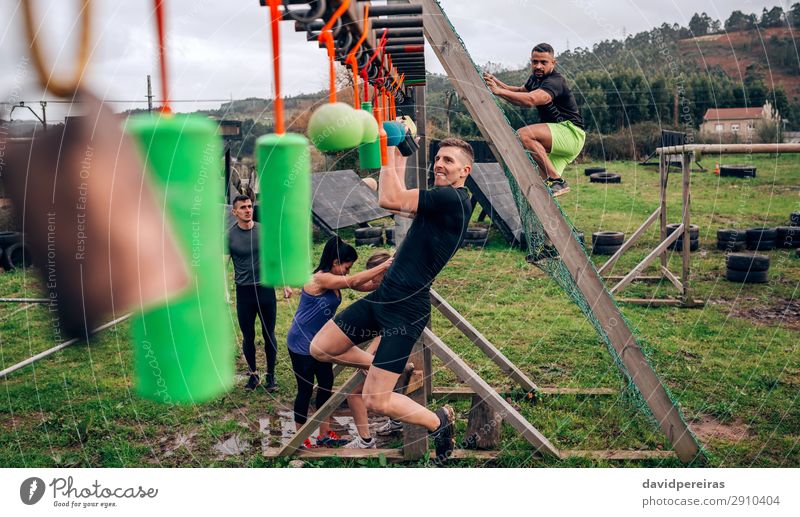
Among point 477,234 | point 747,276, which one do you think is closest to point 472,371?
point 747,276

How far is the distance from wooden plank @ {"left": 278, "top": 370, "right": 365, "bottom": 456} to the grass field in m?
0.13

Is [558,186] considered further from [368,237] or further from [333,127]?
[368,237]

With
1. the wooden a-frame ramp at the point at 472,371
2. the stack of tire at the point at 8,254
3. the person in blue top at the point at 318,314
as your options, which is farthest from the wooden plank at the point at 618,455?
the stack of tire at the point at 8,254

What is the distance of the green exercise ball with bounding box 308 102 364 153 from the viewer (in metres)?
2.07

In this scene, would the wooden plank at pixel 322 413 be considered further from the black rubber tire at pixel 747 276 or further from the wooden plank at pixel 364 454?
the black rubber tire at pixel 747 276

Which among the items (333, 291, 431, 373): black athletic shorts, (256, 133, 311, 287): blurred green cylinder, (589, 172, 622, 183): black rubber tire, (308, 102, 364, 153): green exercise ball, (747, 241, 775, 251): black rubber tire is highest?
(308, 102, 364, 153): green exercise ball

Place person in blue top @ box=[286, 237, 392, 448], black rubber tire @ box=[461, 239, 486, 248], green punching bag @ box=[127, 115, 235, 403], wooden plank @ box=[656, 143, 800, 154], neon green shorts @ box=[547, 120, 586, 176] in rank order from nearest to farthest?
green punching bag @ box=[127, 115, 235, 403], person in blue top @ box=[286, 237, 392, 448], neon green shorts @ box=[547, 120, 586, 176], wooden plank @ box=[656, 143, 800, 154], black rubber tire @ box=[461, 239, 486, 248]

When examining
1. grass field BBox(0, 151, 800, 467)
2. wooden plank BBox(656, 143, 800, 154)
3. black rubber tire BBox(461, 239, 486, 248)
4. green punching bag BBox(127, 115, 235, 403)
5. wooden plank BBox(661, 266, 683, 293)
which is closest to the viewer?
green punching bag BBox(127, 115, 235, 403)

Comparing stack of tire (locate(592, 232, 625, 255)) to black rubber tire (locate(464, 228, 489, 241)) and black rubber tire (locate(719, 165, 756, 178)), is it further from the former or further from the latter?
black rubber tire (locate(719, 165, 756, 178))

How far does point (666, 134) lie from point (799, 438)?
6.01m

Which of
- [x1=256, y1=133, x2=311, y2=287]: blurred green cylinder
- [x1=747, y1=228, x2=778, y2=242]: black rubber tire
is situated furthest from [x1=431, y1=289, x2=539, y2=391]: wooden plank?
[x1=747, y1=228, x2=778, y2=242]: black rubber tire

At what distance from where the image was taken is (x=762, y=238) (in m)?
11.5

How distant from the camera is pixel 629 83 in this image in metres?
25.9
